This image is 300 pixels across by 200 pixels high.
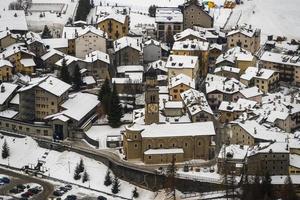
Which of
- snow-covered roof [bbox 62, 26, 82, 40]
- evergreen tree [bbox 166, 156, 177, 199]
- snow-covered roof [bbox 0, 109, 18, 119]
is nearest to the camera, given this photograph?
evergreen tree [bbox 166, 156, 177, 199]

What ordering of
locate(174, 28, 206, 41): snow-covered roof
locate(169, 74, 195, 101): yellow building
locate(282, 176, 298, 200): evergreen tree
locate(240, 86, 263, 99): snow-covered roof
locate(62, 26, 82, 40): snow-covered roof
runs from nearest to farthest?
1. locate(282, 176, 298, 200): evergreen tree
2. locate(169, 74, 195, 101): yellow building
3. locate(240, 86, 263, 99): snow-covered roof
4. locate(174, 28, 206, 41): snow-covered roof
5. locate(62, 26, 82, 40): snow-covered roof

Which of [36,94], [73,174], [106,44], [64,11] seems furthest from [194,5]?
[73,174]

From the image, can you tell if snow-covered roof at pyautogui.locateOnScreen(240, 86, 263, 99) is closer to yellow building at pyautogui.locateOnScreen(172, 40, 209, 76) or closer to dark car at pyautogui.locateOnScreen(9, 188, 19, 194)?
yellow building at pyautogui.locateOnScreen(172, 40, 209, 76)

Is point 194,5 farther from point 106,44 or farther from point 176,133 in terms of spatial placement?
point 176,133

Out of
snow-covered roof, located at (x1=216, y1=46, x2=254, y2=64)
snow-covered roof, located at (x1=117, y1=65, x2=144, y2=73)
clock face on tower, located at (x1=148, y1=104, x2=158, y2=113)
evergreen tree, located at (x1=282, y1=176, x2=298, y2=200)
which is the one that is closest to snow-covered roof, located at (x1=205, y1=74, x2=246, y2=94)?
snow-covered roof, located at (x1=216, y1=46, x2=254, y2=64)

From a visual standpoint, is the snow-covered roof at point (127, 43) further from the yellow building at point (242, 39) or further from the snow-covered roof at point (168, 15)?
the yellow building at point (242, 39)

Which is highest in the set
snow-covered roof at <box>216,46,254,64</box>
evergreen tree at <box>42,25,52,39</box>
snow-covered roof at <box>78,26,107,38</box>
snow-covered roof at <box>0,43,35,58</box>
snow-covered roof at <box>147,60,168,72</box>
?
snow-covered roof at <box>78,26,107,38</box>

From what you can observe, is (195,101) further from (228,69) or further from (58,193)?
(58,193)
